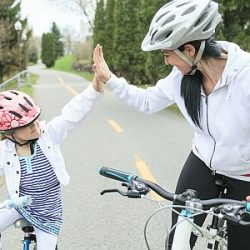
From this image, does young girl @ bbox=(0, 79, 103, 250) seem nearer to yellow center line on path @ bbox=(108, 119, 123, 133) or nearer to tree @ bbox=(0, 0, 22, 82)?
yellow center line on path @ bbox=(108, 119, 123, 133)

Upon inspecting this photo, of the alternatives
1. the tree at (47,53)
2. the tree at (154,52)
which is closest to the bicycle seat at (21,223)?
the tree at (154,52)

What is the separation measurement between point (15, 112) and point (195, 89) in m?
1.07

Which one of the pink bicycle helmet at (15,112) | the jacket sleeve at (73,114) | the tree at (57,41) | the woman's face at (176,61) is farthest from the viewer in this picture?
the tree at (57,41)

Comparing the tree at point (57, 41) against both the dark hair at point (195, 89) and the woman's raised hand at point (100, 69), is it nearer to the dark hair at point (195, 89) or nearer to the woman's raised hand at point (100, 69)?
the woman's raised hand at point (100, 69)

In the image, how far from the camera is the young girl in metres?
2.96

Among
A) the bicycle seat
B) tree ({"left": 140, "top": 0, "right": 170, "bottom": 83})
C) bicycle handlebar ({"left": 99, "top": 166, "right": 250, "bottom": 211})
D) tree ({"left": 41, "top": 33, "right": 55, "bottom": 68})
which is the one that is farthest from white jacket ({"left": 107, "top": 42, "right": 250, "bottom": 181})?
tree ({"left": 41, "top": 33, "right": 55, "bottom": 68})

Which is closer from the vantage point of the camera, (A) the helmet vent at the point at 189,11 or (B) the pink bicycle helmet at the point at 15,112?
(A) the helmet vent at the point at 189,11

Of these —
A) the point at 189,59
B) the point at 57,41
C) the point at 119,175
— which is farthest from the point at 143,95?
the point at 57,41

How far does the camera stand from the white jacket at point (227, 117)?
256cm

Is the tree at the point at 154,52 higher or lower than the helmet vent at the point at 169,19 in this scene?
lower

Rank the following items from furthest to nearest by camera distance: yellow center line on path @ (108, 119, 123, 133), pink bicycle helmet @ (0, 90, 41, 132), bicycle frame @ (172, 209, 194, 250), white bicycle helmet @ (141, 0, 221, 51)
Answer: yellow center line on path @ (108, 119, 123, 133) < pink bicycle helmet @ (0, 90, 41, 132) < white bicycle helmet @ (141, 0, 221, 51) < bicycle frame @ (172, 209, 194, 250)

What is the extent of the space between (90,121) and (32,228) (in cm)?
1048

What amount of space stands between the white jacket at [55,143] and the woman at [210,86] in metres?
0.52

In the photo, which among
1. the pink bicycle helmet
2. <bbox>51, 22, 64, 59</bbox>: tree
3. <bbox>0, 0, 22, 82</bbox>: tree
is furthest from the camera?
<bbox>51, 22, 64, 59</bbox>: tree
